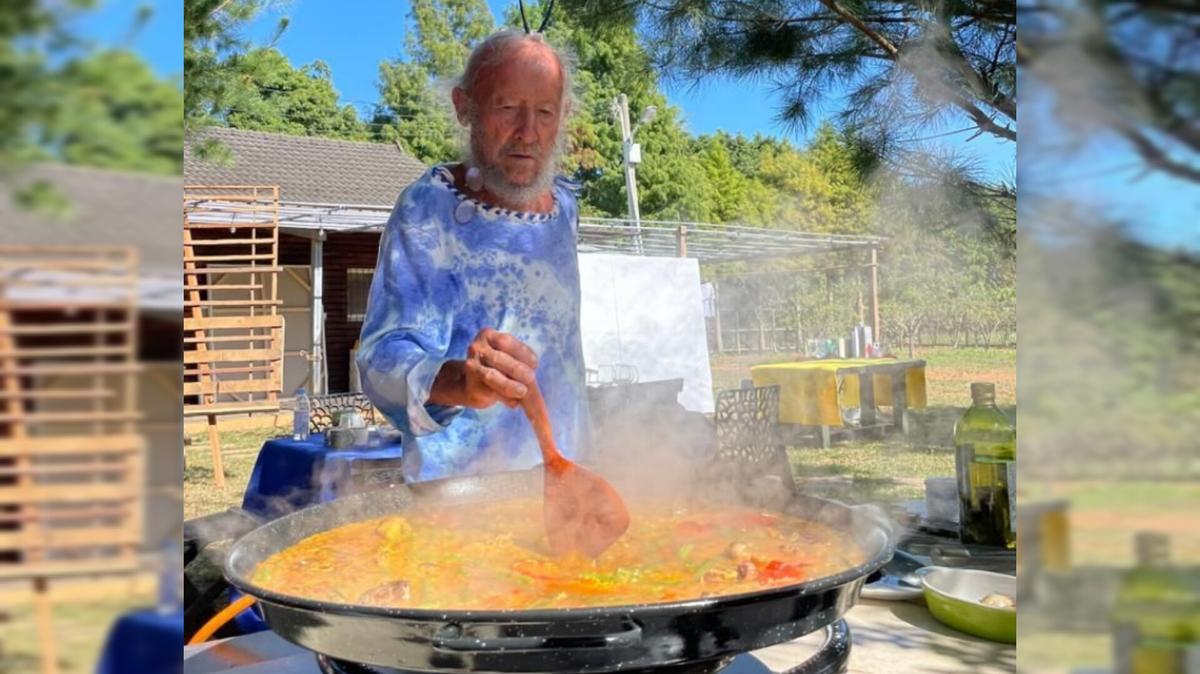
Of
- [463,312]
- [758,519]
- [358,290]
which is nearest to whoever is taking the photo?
[758,519]

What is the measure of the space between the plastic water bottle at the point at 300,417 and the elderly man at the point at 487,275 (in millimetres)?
478

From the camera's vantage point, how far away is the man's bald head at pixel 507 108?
2.09 meters

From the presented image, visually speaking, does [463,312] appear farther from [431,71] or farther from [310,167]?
[310,167]

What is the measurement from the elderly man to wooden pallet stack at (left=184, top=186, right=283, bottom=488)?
0.39m

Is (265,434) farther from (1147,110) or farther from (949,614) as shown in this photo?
(1147,110)

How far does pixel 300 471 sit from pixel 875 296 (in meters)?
1.68

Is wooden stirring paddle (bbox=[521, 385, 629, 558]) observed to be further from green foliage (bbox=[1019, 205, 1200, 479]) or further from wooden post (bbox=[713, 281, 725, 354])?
wooden post (bbox=[713, 281, 725, 354])

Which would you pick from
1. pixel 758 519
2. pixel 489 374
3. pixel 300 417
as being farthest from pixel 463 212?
pixel 758 519

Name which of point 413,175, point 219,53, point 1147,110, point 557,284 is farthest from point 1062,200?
point 219,53

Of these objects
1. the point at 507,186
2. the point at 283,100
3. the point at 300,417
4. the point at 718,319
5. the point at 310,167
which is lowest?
the point at 300,417

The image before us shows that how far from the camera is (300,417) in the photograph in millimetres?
2471

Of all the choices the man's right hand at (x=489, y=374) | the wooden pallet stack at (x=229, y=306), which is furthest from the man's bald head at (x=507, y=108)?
the wooden pallet stack at (x=229, y=306)

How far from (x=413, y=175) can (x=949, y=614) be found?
4.87 feet

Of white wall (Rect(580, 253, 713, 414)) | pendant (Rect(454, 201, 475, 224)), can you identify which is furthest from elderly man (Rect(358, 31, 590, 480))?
white wall (Rect(580, 253, 713, 414))
